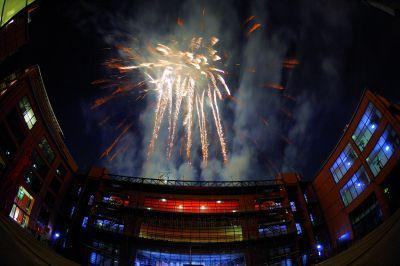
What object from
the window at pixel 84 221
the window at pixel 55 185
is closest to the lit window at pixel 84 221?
the window at pixel 84 221

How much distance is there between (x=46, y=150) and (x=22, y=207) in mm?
8193

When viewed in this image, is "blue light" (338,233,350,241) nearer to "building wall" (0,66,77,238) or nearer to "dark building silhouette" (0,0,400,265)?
"dark building silhouette" (0,0,400,265)

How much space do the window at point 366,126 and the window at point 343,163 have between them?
1.70 meters

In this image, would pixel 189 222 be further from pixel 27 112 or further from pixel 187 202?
pixel 27 112

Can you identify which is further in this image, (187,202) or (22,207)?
(187,202)

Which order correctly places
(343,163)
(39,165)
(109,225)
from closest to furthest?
(39,165)
(343,163)
(109,225)

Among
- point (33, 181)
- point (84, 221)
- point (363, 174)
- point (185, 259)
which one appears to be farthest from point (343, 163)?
point (33, 181)

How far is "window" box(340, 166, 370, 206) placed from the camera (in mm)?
29594

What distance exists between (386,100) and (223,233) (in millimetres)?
26177

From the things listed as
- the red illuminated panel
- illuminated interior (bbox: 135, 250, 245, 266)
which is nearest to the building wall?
the red illuminated panel

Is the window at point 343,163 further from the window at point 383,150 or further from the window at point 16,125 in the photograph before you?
the window at point 16,125

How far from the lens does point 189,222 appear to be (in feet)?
116

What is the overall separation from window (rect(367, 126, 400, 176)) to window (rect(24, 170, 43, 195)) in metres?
40.8

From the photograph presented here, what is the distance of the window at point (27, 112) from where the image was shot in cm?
3020
